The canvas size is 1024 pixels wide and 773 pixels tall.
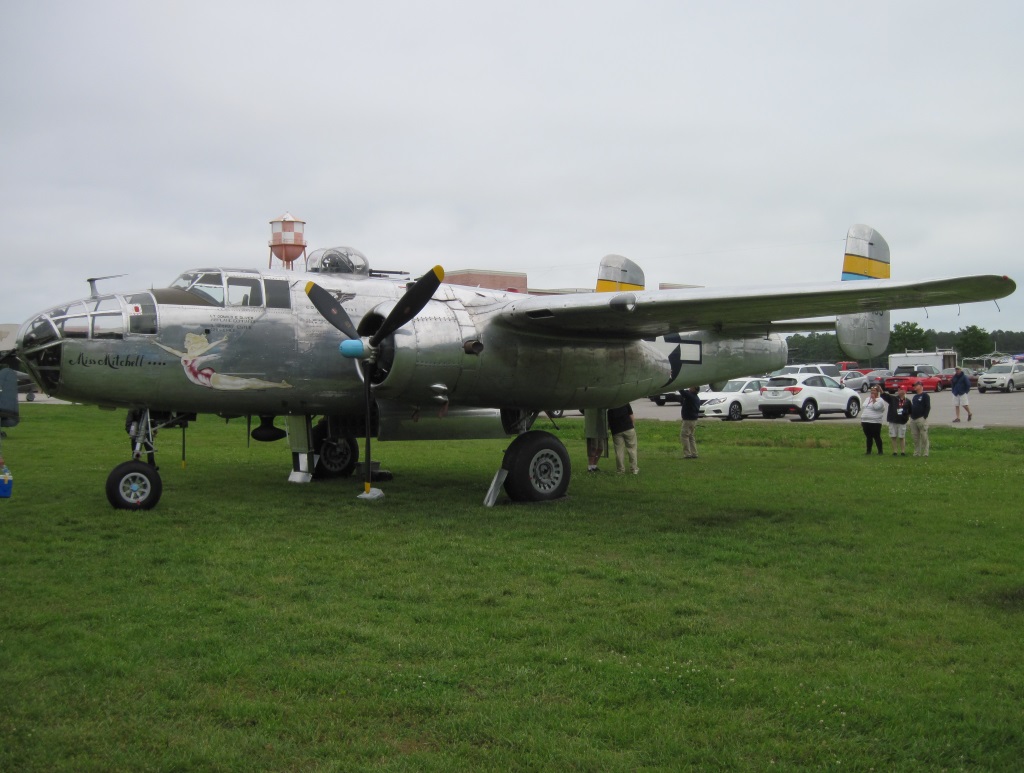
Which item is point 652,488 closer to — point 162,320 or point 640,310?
point 640,310

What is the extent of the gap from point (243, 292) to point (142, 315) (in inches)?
56.5

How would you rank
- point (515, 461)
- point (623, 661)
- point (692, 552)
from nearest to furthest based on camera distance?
point (623, 661)
point (692, 552)
point (515, 461)

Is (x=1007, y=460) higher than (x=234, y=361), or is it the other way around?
(x=234, y=361)

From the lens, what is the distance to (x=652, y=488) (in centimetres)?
1508

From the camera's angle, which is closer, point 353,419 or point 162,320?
point 162,320

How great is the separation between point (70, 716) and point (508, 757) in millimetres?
2436

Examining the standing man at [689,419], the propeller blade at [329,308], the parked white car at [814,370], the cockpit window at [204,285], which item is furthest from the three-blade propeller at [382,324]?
the parked white car at [814,370]

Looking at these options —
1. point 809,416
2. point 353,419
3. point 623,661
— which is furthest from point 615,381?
point 809,416

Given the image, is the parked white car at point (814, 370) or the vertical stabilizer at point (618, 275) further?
the parked white car at point (814, 370)

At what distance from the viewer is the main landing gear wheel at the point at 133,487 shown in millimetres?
11906

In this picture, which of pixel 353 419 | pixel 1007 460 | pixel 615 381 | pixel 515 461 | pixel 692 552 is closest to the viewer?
pixel 692 552

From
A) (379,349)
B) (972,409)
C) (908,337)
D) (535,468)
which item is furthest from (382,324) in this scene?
(908,337)

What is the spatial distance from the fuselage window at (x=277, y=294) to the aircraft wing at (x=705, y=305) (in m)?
3.18

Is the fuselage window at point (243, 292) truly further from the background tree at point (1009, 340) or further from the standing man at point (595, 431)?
the background tree at point (1009, 340)
